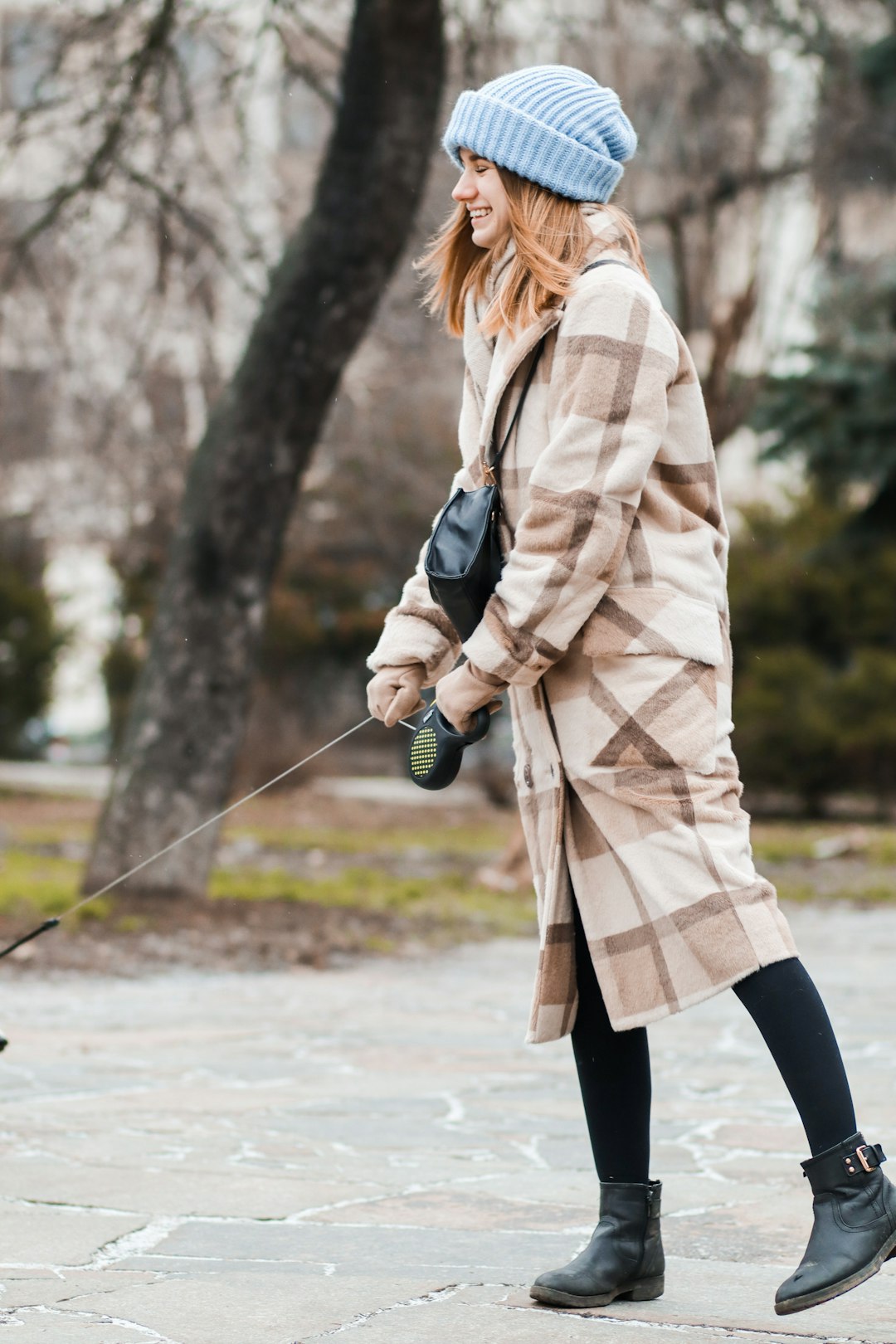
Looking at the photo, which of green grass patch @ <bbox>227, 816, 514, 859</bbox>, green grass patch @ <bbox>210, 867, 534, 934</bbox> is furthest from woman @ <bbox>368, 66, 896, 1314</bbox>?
green grass patch @ <bbox>227, 816, 514, 859</bbox>

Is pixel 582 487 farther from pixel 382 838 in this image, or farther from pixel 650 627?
pixel 382 838

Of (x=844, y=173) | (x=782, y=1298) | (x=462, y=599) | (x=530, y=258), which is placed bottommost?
(x=782, y=1298)

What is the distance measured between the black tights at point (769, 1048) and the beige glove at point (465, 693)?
336 millimetres

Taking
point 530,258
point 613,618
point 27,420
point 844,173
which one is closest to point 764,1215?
point 613,618

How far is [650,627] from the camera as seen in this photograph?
8.13 feet

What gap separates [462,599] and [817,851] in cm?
1044

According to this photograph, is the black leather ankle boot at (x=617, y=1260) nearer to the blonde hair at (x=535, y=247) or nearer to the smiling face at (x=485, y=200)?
the blonde hair at (x=535, y=247)

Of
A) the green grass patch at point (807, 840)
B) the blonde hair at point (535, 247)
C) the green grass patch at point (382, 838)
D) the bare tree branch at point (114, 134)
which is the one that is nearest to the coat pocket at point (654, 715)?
the blonde hair at point (535, 247)

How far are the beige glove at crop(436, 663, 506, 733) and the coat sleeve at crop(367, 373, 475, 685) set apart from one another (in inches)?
7.4

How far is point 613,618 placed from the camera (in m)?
2.49

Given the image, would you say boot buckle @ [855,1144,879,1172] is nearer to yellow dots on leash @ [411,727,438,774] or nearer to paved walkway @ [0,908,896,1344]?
paved walkway @ [0,908,896,1344]

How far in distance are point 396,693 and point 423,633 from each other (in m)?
0.12

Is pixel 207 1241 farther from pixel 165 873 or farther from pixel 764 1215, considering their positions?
pixel 165 873

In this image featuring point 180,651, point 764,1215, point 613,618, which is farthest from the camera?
point 180,651
